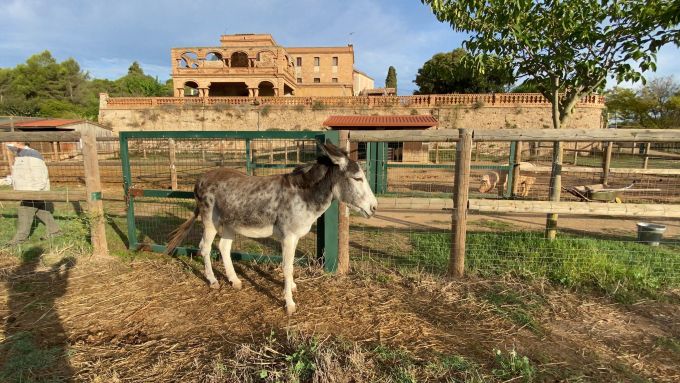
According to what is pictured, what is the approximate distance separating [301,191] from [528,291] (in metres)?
3.28

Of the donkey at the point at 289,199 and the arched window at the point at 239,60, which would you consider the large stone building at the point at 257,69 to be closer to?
the arched window at the point at 239,60

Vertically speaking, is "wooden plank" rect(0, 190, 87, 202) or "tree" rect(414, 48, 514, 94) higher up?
"tree" rect(414, 48, 514, 94)

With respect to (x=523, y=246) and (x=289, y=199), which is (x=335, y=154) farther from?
(x=523, y=246)

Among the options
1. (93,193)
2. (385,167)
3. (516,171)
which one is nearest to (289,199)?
(93,193)

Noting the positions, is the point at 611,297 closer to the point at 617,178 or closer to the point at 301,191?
the point at 301,191

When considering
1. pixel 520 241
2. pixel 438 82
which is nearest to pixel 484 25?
pixel 520 241

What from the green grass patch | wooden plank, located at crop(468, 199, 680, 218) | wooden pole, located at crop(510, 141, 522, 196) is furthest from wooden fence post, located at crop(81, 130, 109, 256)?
wooden pole, located at crop(510, 141, 522, 196)

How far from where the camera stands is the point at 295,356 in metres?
2.82

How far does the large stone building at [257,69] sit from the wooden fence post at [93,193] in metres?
34.6

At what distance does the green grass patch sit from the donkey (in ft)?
7.53

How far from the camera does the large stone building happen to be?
122ft

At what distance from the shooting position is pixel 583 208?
4457 millimetres

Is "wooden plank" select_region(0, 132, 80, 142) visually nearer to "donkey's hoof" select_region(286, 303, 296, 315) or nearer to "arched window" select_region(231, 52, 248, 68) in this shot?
"donkey's hoof" select_region(286, 303, 296, 315)

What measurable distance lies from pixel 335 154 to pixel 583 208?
11.5 ft
